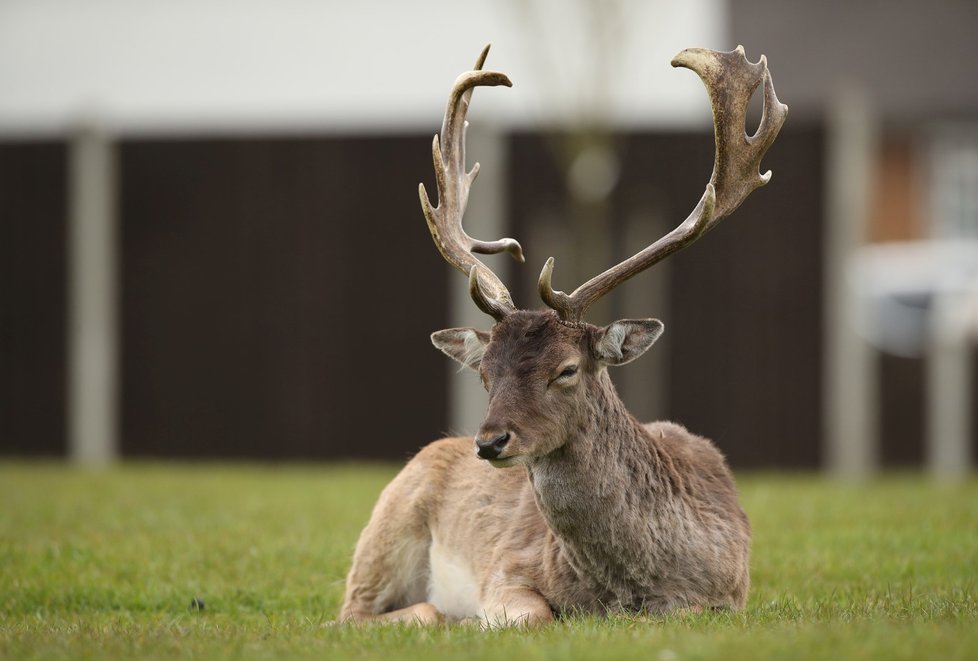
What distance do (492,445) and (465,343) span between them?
3.38 feet

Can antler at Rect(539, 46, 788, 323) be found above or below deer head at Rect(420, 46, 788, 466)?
above

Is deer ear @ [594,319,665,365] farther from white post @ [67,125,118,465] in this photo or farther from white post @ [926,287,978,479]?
white post @ [67,125,118,465]

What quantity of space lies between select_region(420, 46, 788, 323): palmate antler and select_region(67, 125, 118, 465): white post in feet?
30.1

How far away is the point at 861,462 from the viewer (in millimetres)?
15484

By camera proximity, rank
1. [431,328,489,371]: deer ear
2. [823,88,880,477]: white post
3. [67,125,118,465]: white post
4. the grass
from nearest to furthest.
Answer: the grass < [431,328,489,371]: deer ear < [823,88,880,477]: white post < [67,125,118,465]: white post

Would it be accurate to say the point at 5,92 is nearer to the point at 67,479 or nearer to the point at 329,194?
the point at 329,194

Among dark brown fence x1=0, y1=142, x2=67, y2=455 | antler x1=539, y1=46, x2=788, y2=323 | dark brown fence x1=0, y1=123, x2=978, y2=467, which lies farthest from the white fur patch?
dark brown fence x1=0, y1=142, x2=67, y2=455

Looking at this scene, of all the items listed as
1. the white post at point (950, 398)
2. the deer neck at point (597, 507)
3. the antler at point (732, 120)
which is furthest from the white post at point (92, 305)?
the deer neck at point (597, 507)

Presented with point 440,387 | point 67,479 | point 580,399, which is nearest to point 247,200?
point 440,387

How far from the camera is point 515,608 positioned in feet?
22.9

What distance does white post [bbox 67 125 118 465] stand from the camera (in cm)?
1639

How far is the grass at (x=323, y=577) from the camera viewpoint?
5.68 metres

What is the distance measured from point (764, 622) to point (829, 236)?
965 centimetres

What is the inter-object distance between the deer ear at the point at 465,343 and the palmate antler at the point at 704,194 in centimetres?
18
